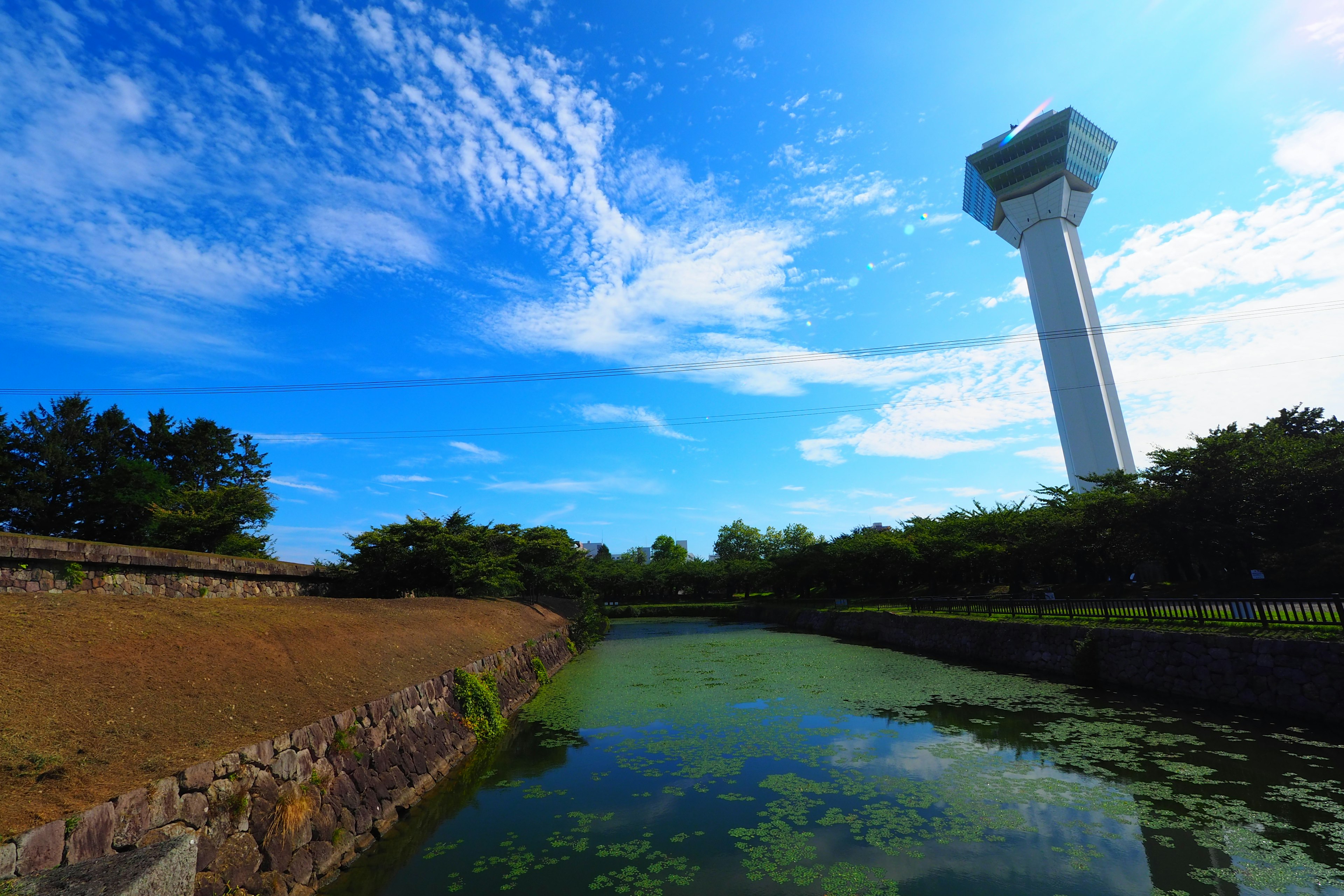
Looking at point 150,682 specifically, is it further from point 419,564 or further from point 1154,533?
point 1154,533

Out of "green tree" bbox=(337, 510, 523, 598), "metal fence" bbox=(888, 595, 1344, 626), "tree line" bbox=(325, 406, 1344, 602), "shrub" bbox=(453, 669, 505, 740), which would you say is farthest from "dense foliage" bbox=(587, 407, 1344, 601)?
"green tree" bbox=(337, 510, 523, 598)

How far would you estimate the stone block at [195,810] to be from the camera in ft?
15.6

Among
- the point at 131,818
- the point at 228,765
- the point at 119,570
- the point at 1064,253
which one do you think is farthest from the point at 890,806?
the point at 1064,253

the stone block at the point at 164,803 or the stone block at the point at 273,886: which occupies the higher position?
the stone block at the point at 164,803

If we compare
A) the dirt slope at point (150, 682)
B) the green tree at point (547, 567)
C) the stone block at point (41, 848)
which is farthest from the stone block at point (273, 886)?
the green tree at point (547, 567)

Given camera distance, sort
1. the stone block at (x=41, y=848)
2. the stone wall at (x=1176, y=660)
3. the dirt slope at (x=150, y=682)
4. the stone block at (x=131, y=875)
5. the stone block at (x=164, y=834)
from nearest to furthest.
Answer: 1. the stone block at (x=131, y=875)
2. the stone block at (x=41, y=848)
3. the stone block at (x=164, y=834)
4. the dirt slope at (x=150, y=682)
5. the stone wall at (x=1176, y=660)

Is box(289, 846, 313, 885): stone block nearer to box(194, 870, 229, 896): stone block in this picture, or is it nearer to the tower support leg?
box(194, 870, 229, 896): stone block

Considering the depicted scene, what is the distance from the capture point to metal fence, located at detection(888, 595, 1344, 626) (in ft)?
37.5

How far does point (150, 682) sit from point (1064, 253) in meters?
86.7

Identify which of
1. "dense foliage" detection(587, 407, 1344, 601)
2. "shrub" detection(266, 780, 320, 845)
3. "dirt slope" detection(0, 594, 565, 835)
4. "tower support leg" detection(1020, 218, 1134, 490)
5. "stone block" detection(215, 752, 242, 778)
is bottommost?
"shrub" detection(266, 780, 320, 845)

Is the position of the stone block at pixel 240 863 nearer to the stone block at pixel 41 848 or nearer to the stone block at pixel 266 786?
the stone block at pixel 266 786

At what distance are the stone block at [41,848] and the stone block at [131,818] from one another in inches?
16.5

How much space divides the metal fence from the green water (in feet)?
9.59

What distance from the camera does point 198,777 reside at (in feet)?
16.2
